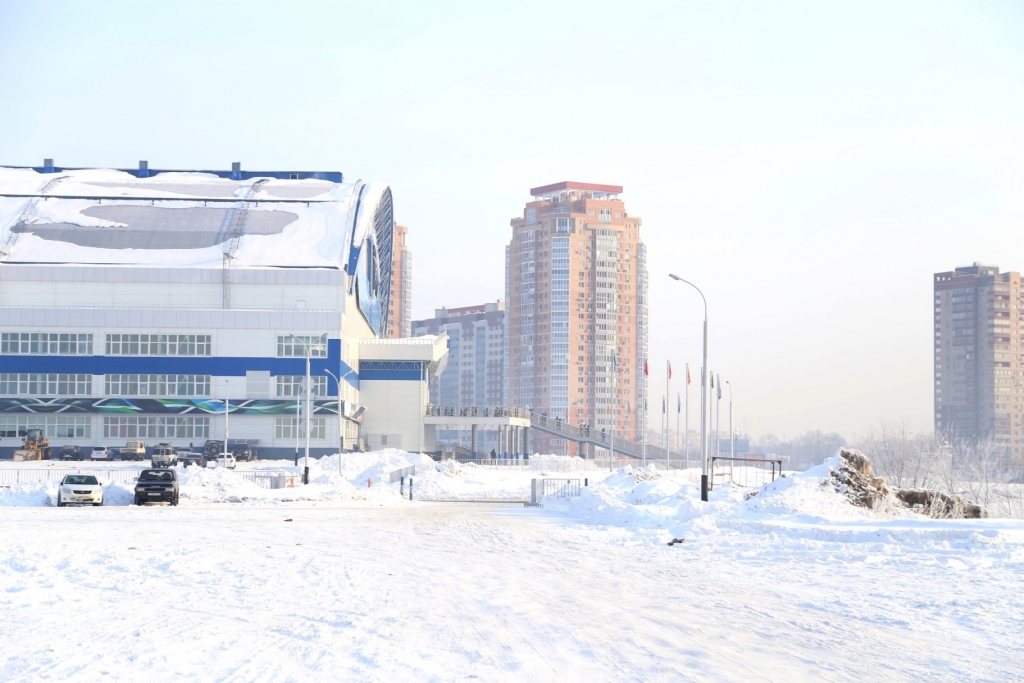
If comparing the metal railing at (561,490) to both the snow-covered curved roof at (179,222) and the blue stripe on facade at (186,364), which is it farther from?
the snow-covered curved roof at (179,222)

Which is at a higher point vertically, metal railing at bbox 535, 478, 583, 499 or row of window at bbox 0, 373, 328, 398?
row of window at bbox 0, 373, 328, 398

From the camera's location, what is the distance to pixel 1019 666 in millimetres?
11461

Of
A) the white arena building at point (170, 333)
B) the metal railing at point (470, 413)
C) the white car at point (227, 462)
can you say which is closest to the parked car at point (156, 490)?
the white car at point (227, 462)

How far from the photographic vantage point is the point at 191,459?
73.6m

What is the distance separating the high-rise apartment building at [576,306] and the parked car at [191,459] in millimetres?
120652

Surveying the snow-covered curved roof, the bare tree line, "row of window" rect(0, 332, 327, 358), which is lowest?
the bare tree line

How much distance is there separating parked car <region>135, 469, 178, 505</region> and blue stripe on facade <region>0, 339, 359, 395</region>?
42286 mm

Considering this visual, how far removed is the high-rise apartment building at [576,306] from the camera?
19400 centimetres

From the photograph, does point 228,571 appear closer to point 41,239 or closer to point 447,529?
point 447,529

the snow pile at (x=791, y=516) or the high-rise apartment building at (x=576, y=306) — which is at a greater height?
the high-rise apartment building at (x=576, y=306)

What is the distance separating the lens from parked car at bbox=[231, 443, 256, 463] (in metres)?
80.6

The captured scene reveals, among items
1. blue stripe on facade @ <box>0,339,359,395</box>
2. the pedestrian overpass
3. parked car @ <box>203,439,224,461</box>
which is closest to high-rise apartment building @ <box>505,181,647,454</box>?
the pedestrian overpass

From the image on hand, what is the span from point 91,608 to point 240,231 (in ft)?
265

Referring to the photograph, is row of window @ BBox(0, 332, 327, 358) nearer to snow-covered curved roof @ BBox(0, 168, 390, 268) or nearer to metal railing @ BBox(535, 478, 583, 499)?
snow-covered curved roof @ BBox(0, 168, 390, 268)
